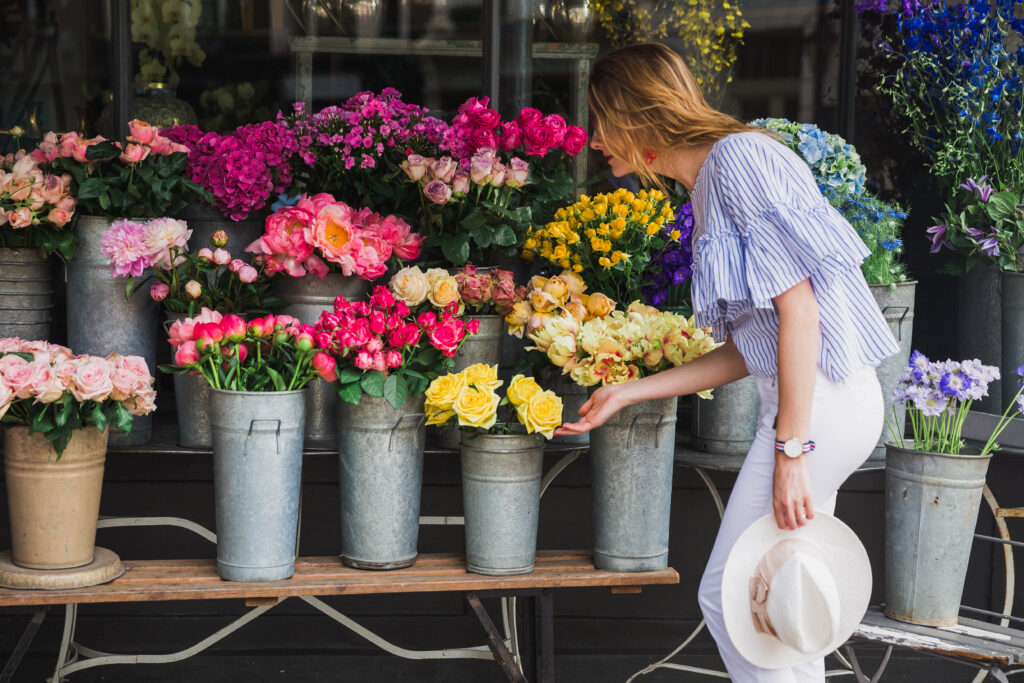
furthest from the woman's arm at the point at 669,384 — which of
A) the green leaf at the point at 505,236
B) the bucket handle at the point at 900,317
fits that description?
the bucket handle at the point at 900,317

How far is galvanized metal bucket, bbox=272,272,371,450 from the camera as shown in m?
2.15

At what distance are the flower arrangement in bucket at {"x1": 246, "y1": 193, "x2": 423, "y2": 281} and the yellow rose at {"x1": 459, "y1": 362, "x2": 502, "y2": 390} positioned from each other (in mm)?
296

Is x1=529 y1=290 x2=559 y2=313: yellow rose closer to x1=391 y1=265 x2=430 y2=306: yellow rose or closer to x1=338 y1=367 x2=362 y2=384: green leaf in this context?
x1=391 y1=265 x2=430 y2=306: yellow rose

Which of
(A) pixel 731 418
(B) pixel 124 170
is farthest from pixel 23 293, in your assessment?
(A) pixel 731 418

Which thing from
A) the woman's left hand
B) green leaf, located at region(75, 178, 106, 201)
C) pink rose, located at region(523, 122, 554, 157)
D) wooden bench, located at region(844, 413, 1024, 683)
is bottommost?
wooden bench, located at region(844, 413, 1024, 683)

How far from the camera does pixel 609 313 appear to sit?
7.13ft

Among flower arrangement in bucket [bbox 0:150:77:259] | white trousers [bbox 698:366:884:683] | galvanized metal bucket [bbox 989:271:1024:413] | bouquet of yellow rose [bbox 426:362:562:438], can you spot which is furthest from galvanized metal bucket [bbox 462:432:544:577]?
galvanized metal bucket [bbox 989:271:1024:413]

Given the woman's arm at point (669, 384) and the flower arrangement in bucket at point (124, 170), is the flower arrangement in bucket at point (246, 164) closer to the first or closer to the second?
the flower arrangement in bucket at point (124, 170)

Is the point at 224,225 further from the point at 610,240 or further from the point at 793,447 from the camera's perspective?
the point at 793,447

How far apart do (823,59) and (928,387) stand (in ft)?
3.78

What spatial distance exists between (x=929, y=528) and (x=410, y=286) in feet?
3.76

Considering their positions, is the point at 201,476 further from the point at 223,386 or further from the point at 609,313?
the point at 609,313

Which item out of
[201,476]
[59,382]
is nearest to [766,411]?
[59,382]

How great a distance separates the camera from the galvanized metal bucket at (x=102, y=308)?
7.14ft
